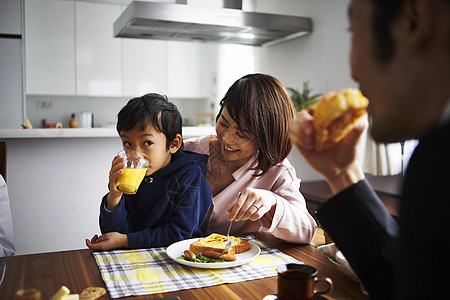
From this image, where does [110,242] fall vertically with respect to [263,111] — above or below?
below

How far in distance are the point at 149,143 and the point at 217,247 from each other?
Answer: 43 centimetres

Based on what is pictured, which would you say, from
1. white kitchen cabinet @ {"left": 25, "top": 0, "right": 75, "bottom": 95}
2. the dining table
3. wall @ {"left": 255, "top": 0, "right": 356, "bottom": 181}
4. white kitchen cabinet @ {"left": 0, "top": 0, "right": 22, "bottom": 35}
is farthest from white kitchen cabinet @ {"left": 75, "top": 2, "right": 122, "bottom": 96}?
the dining table

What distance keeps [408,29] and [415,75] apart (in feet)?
0.17

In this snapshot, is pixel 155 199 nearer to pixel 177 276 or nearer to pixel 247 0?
pixel 177 276

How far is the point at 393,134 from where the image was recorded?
54cm

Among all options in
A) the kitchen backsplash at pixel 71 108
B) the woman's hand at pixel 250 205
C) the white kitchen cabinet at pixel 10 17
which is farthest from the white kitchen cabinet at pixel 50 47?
the woman's hand at pixel 250 205

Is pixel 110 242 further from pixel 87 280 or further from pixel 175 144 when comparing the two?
pixel 175 144

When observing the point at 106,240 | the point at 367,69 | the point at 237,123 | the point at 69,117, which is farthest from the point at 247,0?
the point at 367,69

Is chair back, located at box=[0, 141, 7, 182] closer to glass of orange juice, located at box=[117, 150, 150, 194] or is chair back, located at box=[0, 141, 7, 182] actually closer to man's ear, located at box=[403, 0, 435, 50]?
glass of orange juice, located at box=[117, 150, 150, 194]

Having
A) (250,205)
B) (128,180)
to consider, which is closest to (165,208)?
(128,180)

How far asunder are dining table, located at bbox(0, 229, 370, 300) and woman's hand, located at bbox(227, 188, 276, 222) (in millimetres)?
158

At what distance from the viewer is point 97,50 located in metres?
5.32

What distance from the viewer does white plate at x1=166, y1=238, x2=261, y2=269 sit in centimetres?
113

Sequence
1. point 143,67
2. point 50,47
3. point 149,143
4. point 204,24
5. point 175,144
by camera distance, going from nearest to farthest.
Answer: point 149,143
point 175,144
point 204,24
point 50,47
point 143,67
